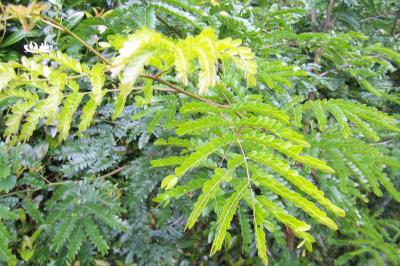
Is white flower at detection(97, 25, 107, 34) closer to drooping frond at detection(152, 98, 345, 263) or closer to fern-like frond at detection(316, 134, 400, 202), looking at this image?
drooping frond at detection(152, 98, 345, 263)

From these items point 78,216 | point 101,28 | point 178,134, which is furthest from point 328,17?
point 78,216

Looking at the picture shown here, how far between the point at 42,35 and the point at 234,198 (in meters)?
1.49

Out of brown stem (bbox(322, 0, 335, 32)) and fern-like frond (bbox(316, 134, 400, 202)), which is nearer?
fern-like frond (bbox(316, 134, 400, 202))

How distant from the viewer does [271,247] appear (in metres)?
Result: 2.17

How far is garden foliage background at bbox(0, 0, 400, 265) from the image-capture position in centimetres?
80

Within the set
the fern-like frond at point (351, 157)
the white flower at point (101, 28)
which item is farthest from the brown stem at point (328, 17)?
the white flower at point (101, 28)

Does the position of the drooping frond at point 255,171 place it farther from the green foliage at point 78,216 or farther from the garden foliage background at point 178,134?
the green foliage at point 78,216

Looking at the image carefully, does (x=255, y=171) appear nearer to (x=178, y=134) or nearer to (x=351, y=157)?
(x=178, y=134)

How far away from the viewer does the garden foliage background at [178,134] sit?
804 millimetres

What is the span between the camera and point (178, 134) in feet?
2.93

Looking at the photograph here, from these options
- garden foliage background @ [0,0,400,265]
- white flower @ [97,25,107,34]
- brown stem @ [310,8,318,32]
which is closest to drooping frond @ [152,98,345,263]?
garden foliage background @ [0,0,400,265]

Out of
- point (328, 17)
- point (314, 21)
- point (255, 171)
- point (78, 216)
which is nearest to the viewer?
point (255, 171)

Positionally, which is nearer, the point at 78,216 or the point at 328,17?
the point at 78,216

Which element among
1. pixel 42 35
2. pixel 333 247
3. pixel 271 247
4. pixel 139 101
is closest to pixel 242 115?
pixel 139 101
